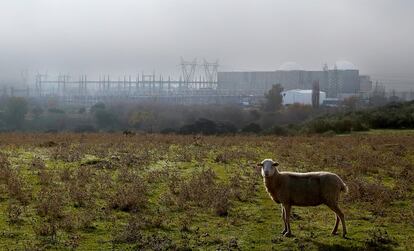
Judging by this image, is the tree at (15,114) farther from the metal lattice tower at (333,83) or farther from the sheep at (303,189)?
the metal lattice tower at (333,83)

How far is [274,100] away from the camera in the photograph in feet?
308

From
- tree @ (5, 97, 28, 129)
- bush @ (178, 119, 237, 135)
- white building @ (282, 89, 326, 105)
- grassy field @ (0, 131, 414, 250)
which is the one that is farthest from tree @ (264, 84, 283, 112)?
grassy field @ (0, 131, 414, 250)

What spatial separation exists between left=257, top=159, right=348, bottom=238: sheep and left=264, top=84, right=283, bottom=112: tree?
74.7 m

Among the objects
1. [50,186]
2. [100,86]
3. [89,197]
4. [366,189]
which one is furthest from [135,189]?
[100,86]

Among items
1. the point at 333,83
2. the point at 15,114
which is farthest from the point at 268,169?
the point at 333,83

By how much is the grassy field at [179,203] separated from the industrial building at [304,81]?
110877 millimetres

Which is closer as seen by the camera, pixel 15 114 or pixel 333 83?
pixel 15 114

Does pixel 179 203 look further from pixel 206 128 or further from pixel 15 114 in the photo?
pixel 15 114

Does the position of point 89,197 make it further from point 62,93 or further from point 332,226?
point 62,93

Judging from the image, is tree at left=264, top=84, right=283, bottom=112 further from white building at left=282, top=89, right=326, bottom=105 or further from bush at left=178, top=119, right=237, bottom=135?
bush at left=178, top=119, right=237, bottom=135

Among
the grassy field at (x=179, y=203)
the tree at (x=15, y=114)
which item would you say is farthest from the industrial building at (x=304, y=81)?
the grassy field at (x=179, y=203)

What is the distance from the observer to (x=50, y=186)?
1550 cm

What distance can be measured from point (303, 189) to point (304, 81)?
131750mm

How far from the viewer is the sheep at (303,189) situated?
12.2 metres
